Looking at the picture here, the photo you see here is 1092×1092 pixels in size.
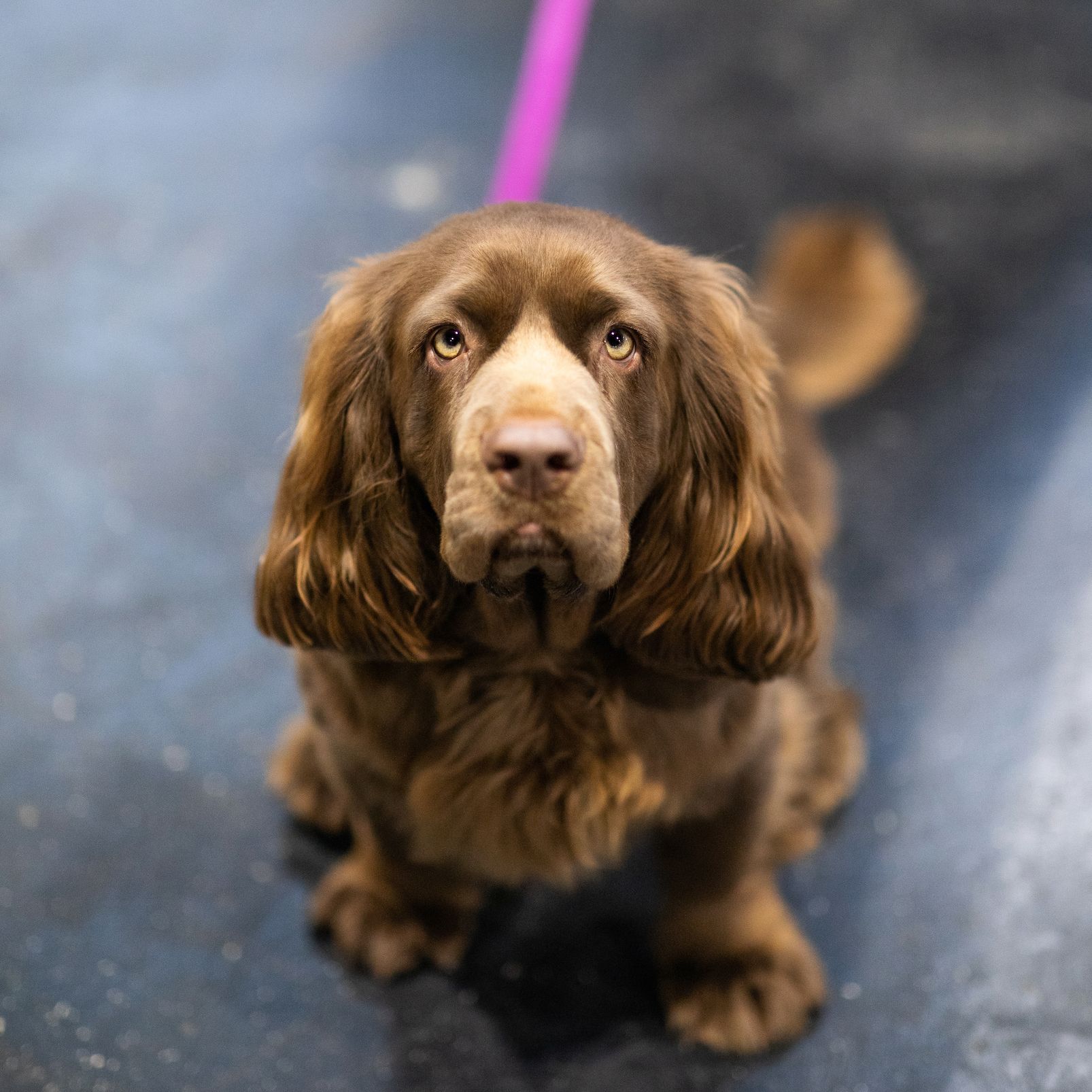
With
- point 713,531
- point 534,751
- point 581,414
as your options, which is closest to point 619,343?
point 581,414

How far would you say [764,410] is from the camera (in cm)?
156

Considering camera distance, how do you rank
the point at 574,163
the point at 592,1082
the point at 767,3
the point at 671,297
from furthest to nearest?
the point at 767,3 → the point at 574,163 → the point at 592,1082 → the point at 671,297

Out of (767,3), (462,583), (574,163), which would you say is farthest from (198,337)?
(767,3)

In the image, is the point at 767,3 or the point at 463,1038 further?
the point at 767,3

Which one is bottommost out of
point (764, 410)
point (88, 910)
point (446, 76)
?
point (88, 910)

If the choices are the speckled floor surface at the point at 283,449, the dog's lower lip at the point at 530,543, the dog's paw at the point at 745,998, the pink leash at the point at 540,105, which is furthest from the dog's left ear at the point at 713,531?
the pink leash at the point at 540,105

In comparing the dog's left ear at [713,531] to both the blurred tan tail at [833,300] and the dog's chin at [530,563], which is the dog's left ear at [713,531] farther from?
the blurred tan tail at [833,300]

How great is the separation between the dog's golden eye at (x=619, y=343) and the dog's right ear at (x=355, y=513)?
0.27 metres

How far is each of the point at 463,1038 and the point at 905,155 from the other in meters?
2.80

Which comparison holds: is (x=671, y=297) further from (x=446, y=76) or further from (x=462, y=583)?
(x=446, y=76)

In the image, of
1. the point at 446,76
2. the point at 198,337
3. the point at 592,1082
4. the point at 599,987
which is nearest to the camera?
the point at 592,1082

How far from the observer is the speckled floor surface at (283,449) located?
5.96ft

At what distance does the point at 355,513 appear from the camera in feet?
4.95

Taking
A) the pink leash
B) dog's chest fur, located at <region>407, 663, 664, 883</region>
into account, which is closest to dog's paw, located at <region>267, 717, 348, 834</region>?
dog's chest fur, located at <region>407, 663, 664, 883</region>
